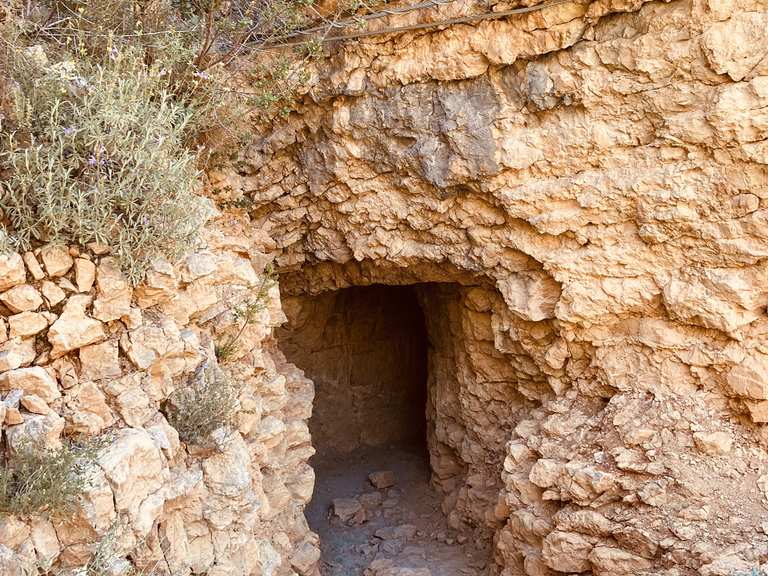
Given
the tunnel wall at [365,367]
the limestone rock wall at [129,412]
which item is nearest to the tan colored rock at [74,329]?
the limestone rock wall at [129,412]

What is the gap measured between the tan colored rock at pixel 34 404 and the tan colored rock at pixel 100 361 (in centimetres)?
27

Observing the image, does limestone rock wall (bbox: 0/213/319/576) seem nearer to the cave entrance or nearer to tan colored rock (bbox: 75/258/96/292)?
tan colored rock (bbox: 75/258/96/292)

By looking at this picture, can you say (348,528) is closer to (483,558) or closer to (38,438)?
(483,558)

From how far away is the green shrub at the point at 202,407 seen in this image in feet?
11.3

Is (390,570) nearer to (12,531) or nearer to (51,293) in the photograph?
(12,531)

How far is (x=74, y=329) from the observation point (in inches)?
120

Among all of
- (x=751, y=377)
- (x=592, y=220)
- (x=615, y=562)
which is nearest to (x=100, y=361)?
(x=592, y=220)

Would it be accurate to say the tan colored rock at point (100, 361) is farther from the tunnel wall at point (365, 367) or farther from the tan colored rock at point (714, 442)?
the tunnel wall at point (365, 367)

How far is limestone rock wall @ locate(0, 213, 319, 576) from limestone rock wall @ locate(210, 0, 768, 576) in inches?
53.9

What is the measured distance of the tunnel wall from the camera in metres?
7.63

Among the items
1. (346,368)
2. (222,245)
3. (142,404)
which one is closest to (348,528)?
(346,368)

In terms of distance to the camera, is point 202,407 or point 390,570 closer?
point 202,407

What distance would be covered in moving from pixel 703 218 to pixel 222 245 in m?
3.01

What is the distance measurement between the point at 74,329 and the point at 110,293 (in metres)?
0.24
